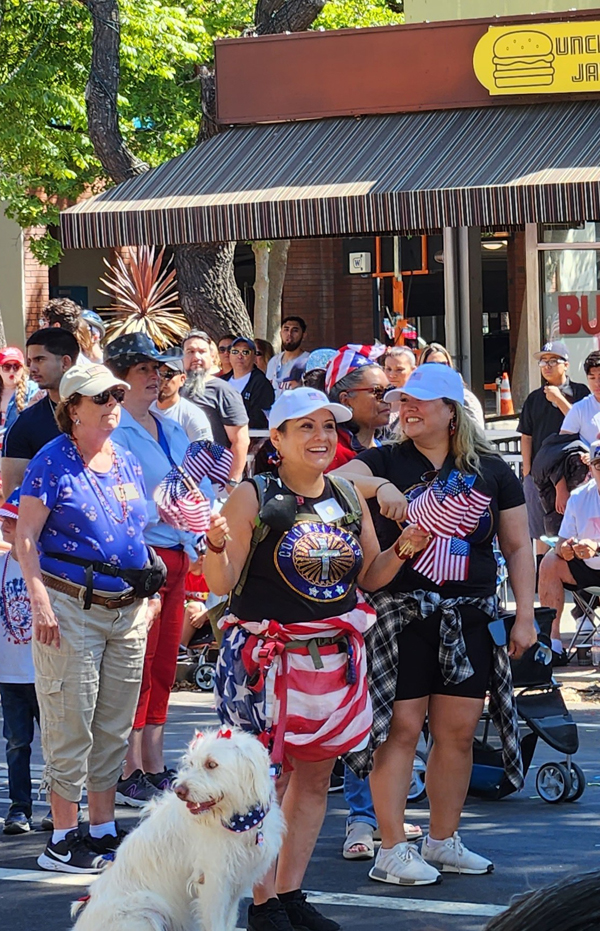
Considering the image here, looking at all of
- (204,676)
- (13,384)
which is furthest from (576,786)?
(13,384)

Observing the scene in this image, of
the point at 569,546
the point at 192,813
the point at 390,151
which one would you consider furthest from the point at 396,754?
the point at 390,151

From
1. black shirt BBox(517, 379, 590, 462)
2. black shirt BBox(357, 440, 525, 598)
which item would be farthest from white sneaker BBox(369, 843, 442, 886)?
black shirt BBox(517, 379, 590, 462)

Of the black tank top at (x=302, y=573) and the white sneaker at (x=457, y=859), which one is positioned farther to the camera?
the white sneaker at (x=457, y=859)

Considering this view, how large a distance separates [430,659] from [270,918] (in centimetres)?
121

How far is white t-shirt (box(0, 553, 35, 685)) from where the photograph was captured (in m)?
6.55

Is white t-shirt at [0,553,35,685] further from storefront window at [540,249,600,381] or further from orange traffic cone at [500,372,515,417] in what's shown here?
orange traffic cone at [500,372,515,417]

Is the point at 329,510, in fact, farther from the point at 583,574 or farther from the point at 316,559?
the point at 583,574

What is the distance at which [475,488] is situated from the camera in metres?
5.43

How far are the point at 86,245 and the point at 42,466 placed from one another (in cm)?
863

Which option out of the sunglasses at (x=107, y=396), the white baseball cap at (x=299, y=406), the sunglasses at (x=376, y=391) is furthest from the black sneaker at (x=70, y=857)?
the sunglasses at (x=376, y=391)

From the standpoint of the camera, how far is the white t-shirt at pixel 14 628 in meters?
6.55

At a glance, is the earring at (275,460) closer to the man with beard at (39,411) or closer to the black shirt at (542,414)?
the man with beard at (39,411)

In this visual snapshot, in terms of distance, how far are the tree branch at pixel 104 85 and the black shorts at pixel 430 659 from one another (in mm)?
12503

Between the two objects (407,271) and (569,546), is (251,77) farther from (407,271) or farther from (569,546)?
(569,546)
